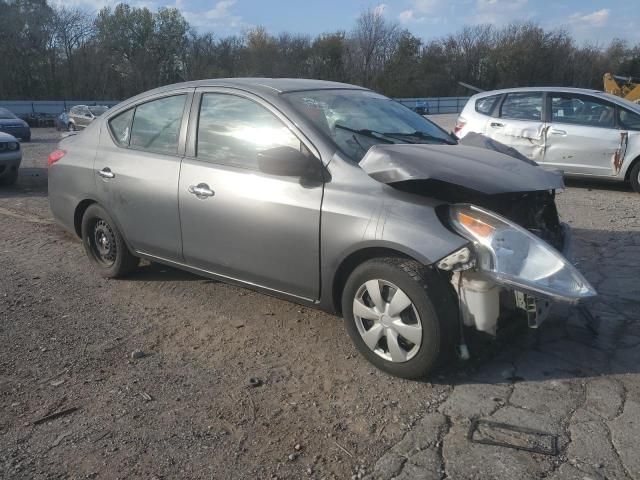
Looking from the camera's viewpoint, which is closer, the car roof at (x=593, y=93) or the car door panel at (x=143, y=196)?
the car door panel at (x=143, y=196)

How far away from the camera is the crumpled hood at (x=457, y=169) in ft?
10.3

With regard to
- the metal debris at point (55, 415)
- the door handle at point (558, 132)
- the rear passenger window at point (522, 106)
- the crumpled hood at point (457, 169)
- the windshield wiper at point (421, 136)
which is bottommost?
the metal debris at point (55, 415)

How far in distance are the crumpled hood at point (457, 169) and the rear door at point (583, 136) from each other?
5.75 metres

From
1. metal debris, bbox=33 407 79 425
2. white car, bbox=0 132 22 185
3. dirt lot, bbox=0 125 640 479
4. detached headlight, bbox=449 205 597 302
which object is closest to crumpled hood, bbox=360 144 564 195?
detached headlight, bbox=449 205 597 302

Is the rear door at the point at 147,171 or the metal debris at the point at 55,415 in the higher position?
the rear door at the point at 147,171

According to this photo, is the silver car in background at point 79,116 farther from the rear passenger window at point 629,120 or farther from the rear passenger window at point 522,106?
the rear passenger window at point 629,120

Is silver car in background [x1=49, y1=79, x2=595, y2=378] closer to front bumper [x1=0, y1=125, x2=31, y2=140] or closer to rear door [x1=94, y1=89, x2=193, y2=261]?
rear door [x1=94, y1=89, x2=193, y2=261]

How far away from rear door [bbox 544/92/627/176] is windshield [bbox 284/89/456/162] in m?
5.20

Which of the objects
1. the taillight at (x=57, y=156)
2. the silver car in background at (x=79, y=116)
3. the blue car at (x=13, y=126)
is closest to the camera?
the taillight at (x=57, y=156)

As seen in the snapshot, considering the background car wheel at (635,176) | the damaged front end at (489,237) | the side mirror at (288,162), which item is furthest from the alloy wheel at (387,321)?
the background car wheel at (635,176)

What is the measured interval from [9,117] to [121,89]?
40.4 metres

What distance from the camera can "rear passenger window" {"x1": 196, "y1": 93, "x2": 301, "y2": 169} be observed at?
384cm

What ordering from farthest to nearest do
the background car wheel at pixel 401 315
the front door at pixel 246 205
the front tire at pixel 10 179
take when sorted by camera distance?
→ 1. the front tire at pixel 10 179
2. the front door at pixel 246 205
3. the background car wheel at pixel 401 315

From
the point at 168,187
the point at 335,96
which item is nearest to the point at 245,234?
the point at 168,187
